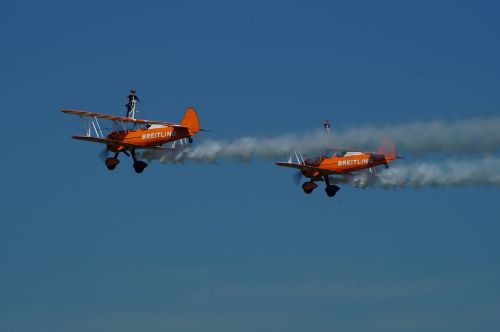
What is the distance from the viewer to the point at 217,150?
111 meters

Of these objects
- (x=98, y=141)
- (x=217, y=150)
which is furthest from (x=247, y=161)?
(x=98, y=141)

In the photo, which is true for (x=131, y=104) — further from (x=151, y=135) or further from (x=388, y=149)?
(x=388, y=149)

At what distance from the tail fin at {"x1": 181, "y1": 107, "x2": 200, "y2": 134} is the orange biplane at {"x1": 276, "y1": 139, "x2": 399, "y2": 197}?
222 inches

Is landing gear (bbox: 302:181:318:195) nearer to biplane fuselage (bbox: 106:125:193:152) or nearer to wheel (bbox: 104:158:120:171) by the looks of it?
biplane fuselage (bbox: 106:125:193:152)

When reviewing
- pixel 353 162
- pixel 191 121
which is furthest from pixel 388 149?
pixel 191 121

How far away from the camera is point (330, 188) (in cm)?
10944

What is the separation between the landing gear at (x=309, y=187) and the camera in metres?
109

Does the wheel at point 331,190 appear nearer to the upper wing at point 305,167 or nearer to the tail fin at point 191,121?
the upper wing at point 305,167

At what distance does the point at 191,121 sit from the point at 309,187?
861 centimetres

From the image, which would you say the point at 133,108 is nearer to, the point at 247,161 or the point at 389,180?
the point at 247,161

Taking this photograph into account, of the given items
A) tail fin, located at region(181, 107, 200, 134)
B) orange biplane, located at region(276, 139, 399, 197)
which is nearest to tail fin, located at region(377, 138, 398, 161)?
orange biplane, located at region(276, 139, 399, 197)

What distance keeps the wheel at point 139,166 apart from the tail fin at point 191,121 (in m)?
4.09

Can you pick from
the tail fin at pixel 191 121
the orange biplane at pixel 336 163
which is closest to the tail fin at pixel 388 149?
the orange biplane at pixel 336 163

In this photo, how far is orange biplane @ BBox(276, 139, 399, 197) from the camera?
105438 millimetres
